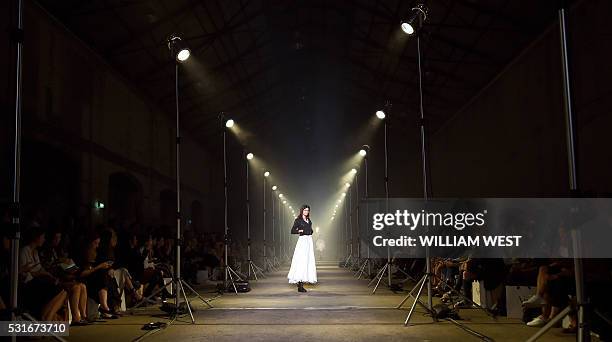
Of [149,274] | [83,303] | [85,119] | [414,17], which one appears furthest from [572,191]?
[85,119]

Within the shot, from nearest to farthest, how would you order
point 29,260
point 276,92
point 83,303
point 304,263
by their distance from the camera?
point 29,260 < point 83,303 < point 304,263 < point 276,92

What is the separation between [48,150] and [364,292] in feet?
22.4

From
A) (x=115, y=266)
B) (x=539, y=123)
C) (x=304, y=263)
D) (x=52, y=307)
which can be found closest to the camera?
(x=52, y=307)

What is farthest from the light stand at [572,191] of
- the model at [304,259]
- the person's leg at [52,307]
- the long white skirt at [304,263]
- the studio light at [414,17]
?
the long white skirt at [304,263]

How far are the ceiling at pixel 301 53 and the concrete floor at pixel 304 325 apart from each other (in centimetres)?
396

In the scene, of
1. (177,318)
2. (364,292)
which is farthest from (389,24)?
(177,318)

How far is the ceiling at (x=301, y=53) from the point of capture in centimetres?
1410

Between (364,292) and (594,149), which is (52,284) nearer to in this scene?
(364,292)

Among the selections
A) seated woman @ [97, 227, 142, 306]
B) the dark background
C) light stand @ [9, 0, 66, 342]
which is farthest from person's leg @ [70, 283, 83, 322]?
the dark background

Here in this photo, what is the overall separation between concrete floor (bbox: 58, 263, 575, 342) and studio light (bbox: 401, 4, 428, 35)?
3.63m

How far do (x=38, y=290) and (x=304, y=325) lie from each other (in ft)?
9.58

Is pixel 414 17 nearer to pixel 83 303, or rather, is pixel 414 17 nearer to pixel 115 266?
pixel 83 303

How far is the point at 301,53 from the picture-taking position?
2402 centimetres

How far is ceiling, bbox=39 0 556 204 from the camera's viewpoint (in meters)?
14.1
